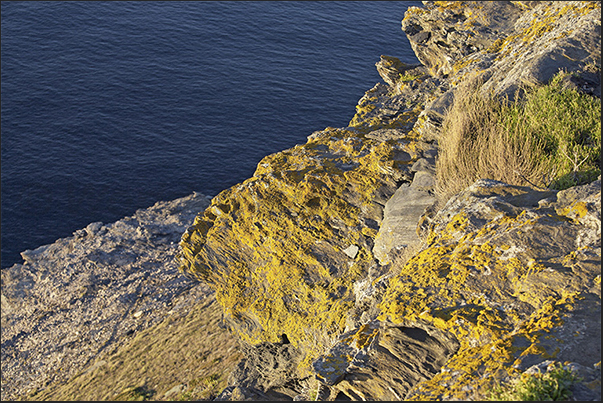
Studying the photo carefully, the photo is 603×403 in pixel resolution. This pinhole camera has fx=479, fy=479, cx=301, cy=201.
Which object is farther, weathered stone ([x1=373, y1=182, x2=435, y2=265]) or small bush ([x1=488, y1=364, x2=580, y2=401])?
weathered stone ([x1=373, y1=182, x2=435, y2=265])

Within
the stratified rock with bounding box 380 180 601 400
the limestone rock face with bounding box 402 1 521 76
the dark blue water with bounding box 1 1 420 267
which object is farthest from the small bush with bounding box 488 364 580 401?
the dark blue water with bounding box 1 1 420 267

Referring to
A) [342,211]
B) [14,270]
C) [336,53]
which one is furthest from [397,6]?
[342,211]

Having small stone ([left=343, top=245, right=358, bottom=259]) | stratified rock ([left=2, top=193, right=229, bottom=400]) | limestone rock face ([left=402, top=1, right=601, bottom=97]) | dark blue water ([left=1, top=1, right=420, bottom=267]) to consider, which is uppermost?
limestone rock face ([left=402, top=1, right=601, bottom=97])

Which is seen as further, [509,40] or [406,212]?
[509,40]

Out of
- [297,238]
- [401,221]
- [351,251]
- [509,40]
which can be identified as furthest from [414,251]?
[509,40]

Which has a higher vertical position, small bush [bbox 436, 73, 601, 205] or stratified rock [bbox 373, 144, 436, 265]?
small bush [bbox 436, 73, 601, 205]

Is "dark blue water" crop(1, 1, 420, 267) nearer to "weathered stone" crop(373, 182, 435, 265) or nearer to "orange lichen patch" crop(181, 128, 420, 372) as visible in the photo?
"orange lichen patch" crop(181, 128, 420, 372)

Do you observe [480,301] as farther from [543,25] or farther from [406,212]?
[543,25]
